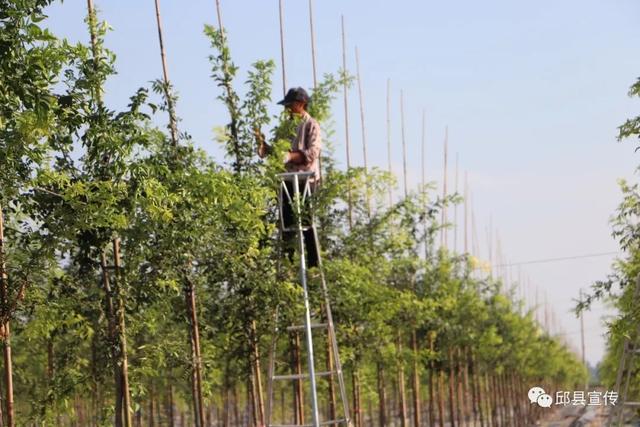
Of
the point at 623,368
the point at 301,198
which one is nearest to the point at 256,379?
the point at 301,198

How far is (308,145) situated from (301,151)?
0.13m

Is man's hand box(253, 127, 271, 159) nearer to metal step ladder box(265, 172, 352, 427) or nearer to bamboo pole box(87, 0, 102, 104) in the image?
metal step ladder box(265, 172, 352, 427)

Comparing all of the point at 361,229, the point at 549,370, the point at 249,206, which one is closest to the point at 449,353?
the point at 361,229

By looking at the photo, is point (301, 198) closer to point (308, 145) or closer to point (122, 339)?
point (308, 145)

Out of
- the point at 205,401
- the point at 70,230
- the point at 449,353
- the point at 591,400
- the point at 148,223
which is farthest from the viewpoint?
the point at 449,353

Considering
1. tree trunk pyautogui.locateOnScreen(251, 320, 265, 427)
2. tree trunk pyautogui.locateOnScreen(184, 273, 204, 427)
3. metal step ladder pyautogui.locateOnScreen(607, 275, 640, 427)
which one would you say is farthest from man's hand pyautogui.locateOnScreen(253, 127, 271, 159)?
metal step ladder pyautogui.locateOnScreen(607, 275, 640, 427)

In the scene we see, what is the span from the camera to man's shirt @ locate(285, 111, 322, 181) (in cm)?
1050

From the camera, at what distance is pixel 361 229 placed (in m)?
14.6

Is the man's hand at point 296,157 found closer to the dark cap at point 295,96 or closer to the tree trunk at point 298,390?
the dark cap at point 295,96

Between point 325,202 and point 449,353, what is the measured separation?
53.1 feet

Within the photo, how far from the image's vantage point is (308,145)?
10.6 m

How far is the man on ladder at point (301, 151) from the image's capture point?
1051 centimetres

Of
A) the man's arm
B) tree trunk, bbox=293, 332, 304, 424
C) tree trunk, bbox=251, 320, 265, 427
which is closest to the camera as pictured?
the man's arm

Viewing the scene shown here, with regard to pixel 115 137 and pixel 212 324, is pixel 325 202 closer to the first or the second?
pixel 212 324
